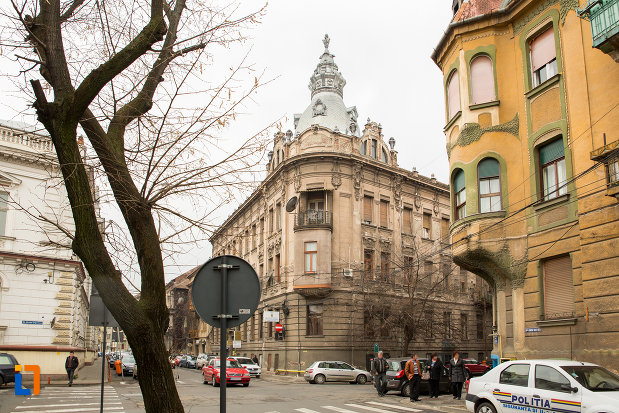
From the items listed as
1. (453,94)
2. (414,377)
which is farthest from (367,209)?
(414,377)

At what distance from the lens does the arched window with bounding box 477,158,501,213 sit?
18531 mm

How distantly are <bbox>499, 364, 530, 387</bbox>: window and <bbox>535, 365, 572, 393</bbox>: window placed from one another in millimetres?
281

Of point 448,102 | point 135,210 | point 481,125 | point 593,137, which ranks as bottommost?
point 135,210

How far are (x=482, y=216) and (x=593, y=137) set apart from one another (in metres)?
4.43

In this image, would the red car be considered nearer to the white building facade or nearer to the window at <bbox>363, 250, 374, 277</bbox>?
the white building facade

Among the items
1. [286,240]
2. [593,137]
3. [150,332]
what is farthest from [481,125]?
[286,240]

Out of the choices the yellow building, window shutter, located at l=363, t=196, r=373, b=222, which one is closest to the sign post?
the yellow building

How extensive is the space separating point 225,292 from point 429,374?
55.6 feet

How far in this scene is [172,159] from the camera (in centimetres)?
686

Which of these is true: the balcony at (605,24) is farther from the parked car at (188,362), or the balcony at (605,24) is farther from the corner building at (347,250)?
the parked car at (188,362)

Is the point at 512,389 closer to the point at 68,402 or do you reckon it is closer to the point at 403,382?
the point at 403,382

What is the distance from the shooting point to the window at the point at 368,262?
4177cm

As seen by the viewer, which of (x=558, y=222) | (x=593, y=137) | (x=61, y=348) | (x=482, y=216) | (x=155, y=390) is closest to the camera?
(x=155, y=390)

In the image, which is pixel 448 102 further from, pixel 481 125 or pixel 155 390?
pixel 155 390
